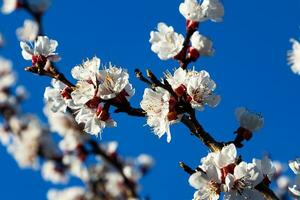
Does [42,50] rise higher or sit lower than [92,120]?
higher

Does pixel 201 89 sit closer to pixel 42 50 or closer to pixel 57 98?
pixel 57 98

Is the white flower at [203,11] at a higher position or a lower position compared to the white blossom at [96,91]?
higher

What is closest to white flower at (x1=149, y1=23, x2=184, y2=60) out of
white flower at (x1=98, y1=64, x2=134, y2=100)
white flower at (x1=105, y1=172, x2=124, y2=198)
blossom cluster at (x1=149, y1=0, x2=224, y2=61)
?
blossom cluster at (x1=149, y1=0, x2=224, y2=61)

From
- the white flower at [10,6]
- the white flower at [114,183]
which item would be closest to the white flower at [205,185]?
the white flower at [10,6]

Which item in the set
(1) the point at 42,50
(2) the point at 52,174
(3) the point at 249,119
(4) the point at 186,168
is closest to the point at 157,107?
(4) the point at 186,168

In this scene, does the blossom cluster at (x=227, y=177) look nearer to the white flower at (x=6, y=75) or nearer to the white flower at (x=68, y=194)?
the white flower at (x=68, y=194)

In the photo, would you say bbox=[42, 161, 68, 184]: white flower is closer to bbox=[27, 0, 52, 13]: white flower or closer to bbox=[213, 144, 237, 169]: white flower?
bbox=[27, 0, 52, 13]: white flower
